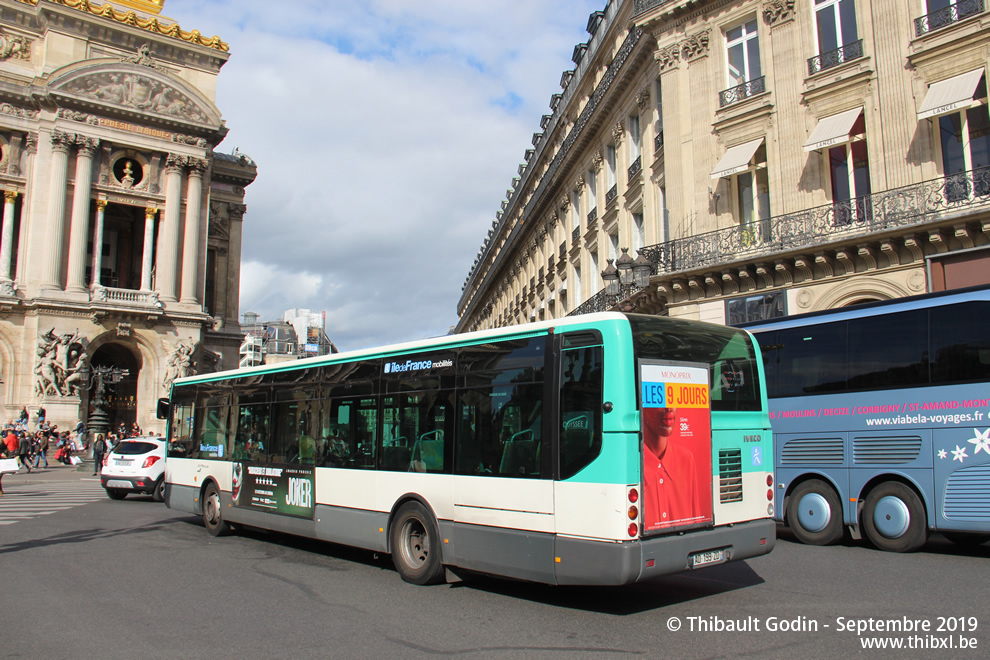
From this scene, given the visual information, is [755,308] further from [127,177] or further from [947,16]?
[127,177]

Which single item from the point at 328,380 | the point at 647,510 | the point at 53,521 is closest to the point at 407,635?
the point at 647,510

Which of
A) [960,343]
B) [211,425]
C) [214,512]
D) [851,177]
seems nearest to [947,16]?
[851,177]

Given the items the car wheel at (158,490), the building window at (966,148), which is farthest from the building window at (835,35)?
the car wheel at (158,490)

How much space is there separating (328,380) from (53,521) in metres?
7.92

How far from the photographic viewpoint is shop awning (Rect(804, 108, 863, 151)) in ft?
58.7

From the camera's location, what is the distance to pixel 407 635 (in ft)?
20.0

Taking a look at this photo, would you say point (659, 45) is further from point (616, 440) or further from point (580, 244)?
point (616, 440)

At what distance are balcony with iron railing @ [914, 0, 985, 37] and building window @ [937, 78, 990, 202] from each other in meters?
1.66

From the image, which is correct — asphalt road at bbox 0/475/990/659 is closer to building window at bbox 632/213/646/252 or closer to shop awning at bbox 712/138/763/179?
shop awning at bbox 712/138/763/179

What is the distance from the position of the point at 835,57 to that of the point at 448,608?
17.8 metres

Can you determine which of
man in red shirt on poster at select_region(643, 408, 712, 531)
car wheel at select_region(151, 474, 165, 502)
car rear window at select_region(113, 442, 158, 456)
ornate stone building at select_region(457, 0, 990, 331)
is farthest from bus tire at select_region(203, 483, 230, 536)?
ornate stone building at select_region(457, 0, 990, 331)

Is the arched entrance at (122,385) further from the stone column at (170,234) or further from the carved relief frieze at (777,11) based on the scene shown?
the carved relief frieze at (777,11)

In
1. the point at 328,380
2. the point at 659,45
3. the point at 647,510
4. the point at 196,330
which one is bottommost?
the point at 647,510

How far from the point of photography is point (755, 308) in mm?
19672
